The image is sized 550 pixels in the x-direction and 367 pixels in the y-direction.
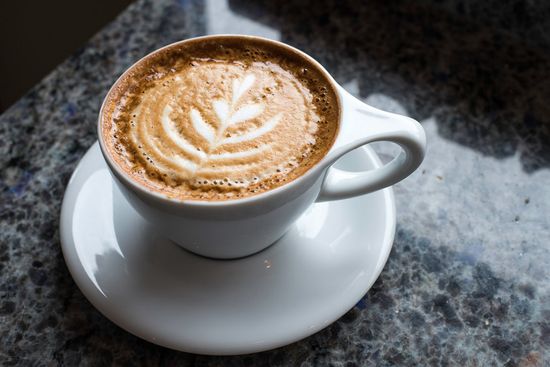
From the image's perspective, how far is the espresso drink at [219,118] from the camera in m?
0.72

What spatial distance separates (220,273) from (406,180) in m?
0.38

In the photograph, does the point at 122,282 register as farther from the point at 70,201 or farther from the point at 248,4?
the point at 248,4

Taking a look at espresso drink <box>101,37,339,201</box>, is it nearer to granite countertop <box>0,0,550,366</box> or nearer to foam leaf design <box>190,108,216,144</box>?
foam leaf design <box>190,108,216,144</box>

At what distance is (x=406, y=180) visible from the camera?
96cm

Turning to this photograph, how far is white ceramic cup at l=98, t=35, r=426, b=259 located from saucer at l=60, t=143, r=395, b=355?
0.14 feet

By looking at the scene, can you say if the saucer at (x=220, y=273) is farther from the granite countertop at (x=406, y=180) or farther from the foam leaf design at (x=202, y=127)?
the foam leaf design at (x=202, y=127)

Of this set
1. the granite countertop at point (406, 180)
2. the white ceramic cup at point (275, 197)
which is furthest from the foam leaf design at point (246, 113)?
the granite countertop at point (406, 180)

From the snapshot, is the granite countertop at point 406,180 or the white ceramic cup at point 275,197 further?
the granite countertop at point 406,180

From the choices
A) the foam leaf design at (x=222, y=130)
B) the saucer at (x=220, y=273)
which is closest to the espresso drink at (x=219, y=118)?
the foam leaf design at (x=222, y=130)

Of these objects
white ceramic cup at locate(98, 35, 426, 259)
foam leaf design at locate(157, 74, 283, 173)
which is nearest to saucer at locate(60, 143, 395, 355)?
white ceramic cup at locate(98, 35, 426, 259)

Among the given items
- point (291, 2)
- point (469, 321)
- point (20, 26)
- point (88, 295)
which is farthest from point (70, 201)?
point (20, 26)

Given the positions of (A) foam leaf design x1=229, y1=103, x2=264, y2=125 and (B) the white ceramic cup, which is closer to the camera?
(B) the white ceramic cup

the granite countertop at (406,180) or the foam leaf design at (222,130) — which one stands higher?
the foam leaf design at (222,130)

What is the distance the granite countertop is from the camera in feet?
2.49
